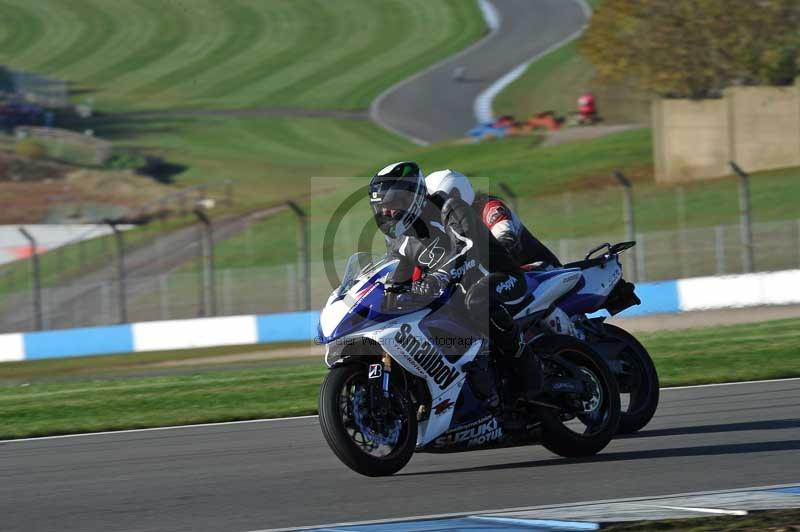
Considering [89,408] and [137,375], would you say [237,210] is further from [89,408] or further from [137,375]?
[89,408]

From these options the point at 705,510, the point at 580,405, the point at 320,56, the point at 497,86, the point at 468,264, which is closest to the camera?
the point at 705,510

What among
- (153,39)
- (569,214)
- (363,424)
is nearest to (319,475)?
(363,424)

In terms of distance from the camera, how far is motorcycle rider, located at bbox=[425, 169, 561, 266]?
25.0 ft

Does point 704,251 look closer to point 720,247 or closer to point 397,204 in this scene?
point 720,247

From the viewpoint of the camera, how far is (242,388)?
12.9 meters

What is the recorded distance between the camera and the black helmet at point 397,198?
23.9ft

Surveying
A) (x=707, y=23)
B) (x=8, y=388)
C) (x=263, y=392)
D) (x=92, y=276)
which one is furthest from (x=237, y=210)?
(x=263, y=392)

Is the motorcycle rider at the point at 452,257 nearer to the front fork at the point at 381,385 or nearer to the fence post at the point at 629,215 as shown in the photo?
the front fork at the point at 381,385

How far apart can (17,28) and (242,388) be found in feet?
183

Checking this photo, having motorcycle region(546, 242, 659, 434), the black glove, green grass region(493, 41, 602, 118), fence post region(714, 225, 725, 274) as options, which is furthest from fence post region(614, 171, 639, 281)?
green grass region(493, 41, 602, 118)

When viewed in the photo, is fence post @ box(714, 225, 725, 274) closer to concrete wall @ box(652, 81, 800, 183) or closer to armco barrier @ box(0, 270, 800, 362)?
armco barrier @ box(0, 270, 800, 362)

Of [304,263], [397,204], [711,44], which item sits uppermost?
[711,44]

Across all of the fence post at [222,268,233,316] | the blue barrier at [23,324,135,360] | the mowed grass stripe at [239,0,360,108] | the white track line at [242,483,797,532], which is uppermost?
the mowed grass stripe at [239,0,360,108]

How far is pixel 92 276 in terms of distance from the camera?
2911 centimetres
